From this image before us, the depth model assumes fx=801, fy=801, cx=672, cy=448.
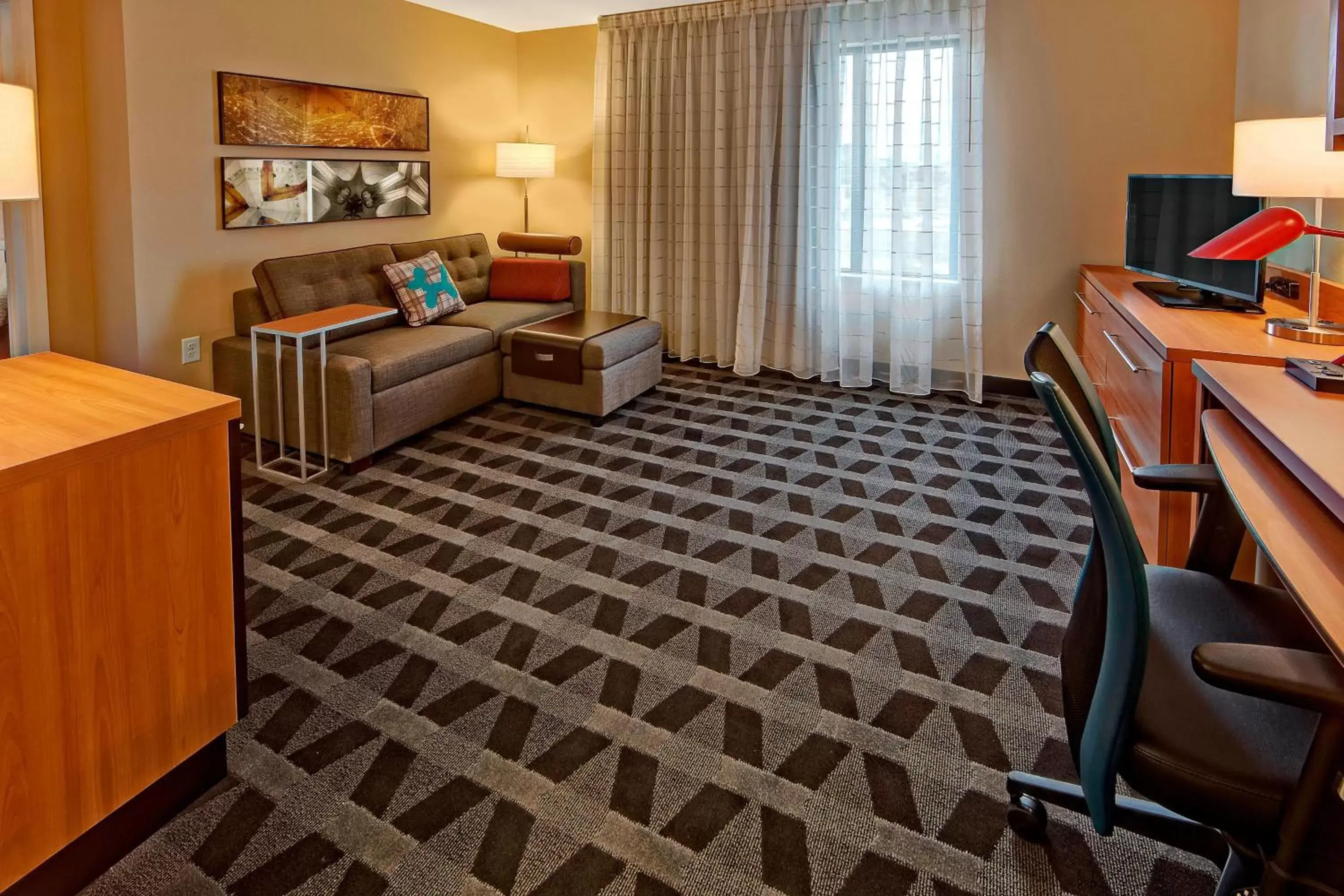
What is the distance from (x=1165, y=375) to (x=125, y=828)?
2818 mm

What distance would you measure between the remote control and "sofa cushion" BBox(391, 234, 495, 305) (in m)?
4.38

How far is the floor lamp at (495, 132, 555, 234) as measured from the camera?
5641 mm

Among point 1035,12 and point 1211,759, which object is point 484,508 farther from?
point 1035,12

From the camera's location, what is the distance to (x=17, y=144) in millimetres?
1790

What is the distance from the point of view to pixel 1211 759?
3.63ft

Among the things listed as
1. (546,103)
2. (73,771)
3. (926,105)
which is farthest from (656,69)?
(73,771)

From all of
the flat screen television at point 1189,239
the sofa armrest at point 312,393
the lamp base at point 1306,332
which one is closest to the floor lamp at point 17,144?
the sofa armrest at point 312,393

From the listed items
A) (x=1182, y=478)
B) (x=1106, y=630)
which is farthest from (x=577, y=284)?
(x=1106, y=630)

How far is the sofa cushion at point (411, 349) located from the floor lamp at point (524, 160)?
167cm

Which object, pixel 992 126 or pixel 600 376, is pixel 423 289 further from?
pixel 992 126

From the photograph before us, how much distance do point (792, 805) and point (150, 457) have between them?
1.46m

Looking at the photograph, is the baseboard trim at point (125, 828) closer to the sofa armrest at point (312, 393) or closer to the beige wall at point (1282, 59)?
the sofa armrest at point (312, 393)

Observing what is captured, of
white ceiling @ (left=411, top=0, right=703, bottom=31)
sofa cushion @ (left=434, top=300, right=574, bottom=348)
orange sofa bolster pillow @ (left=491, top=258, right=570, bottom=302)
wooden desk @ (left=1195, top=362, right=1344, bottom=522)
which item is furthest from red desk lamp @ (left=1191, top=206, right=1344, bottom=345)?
white ceiling @ (left=411, top=0, right=703, bottom=31)

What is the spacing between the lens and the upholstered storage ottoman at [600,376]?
4309 millimetres
